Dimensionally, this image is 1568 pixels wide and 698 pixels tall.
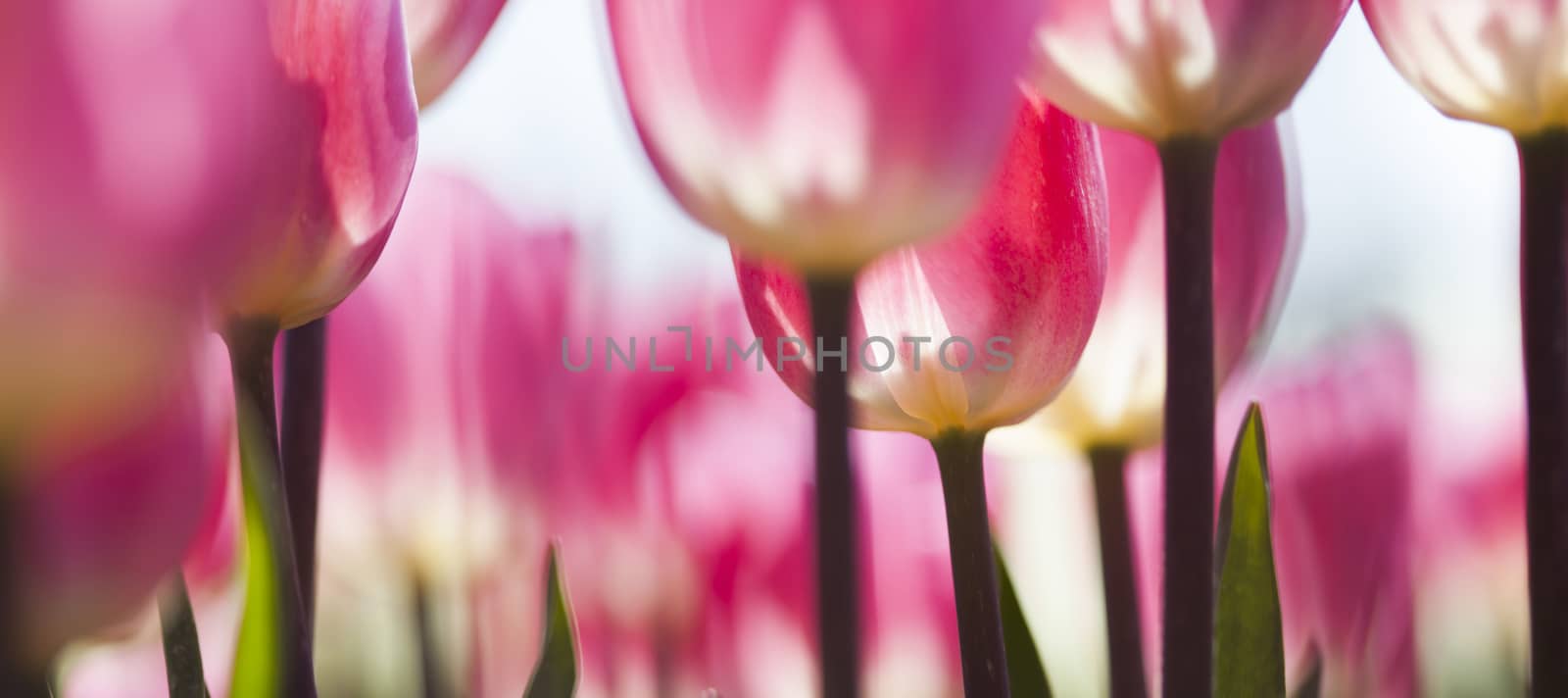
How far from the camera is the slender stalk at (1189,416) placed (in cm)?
17

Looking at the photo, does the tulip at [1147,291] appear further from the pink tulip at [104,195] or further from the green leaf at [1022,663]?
the pink tulip at [104,195]

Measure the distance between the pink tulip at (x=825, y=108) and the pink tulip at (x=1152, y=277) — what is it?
0.07 m

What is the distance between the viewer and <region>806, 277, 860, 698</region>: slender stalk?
140mm

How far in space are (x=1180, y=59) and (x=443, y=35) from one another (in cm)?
10

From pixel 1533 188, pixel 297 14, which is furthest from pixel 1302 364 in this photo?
pixel 297 14

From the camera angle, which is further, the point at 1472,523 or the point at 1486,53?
the point at 1472,523

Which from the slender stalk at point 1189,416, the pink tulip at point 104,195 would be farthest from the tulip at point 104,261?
the slender stalk at point 1189,416

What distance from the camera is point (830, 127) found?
0.45 feet

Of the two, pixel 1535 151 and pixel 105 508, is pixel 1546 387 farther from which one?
pixel 105 508

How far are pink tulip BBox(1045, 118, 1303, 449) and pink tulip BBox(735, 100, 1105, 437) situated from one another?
0.04m

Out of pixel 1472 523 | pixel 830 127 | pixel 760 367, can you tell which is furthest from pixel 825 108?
pixel 1472 523

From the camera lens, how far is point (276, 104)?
0.12 m

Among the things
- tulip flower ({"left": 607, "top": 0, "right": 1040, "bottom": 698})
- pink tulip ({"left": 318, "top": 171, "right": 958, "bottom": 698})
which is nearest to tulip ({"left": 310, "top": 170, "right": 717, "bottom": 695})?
pink tulip ({"left": 318, "top": 171, "right": 958, "bottom": 698})

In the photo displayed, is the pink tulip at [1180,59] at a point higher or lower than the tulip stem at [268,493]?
higher
